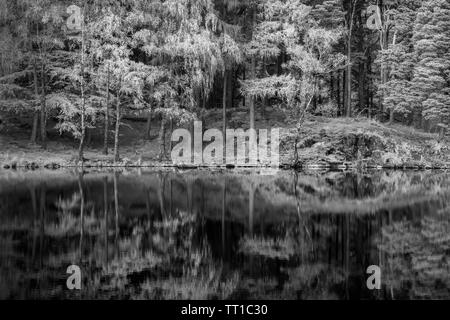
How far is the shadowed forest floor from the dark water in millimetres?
13208

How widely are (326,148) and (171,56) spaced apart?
12.3m

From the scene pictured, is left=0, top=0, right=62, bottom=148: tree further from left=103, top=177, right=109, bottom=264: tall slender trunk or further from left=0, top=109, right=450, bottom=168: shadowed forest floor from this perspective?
left=103, top=177, right=109, bottom=264: tall slender trunk

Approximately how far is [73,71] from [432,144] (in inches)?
991

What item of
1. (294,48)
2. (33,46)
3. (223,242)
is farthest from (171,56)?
(223,242)

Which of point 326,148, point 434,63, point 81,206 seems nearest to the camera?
point 81,206

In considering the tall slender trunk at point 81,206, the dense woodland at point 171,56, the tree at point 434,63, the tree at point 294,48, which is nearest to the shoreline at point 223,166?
the dense woodland at point 171,56

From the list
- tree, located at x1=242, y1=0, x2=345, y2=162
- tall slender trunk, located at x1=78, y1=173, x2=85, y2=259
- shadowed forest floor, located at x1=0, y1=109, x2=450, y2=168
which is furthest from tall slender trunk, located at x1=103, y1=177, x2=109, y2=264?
tree, located at x1=242, y1=0, x2=345, y2=162

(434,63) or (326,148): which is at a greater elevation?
(434,63)

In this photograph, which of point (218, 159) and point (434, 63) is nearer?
point (218, 159)

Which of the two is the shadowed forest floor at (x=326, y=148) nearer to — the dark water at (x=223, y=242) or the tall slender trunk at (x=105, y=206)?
the tall slender trunk at (x=105, y=206)

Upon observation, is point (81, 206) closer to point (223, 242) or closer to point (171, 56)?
point (223, 242)

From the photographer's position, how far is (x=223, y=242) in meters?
10.3
